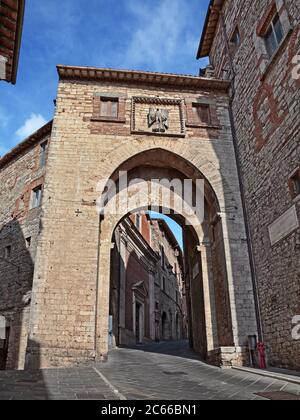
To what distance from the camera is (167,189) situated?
10.5 m

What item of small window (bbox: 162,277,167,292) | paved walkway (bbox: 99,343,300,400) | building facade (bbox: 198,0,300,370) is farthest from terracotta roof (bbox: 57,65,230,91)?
small window (bbox: 162,277,167,292)

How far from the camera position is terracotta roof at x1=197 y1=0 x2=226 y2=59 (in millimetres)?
11320

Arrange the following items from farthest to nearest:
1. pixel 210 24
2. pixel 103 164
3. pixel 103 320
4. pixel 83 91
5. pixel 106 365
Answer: pixel 210 24 < pixel 83 91 < pixel 103 164 < pixel 103 320 < pixel 106 365

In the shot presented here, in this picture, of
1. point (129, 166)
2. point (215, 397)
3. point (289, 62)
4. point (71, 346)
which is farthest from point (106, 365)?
point (289, 62)

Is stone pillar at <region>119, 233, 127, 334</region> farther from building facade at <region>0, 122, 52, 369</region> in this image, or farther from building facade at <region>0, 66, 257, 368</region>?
building facade at <region>0, 122, 52, 369</region>

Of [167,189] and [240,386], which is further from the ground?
[167,189]

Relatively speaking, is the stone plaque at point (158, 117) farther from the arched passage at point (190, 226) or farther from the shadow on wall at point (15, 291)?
the shadow on wall at point (15, 291)

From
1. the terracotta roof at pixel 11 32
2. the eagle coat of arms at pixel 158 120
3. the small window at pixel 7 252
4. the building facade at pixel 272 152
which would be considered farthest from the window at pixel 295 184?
the small window at pixel 7 252

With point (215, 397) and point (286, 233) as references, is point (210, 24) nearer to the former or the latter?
point (286, 233)

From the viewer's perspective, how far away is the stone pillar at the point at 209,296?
346 inches

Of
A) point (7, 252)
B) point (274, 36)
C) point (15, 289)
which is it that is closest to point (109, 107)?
point (274, 36)

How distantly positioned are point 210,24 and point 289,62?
6.06 metres

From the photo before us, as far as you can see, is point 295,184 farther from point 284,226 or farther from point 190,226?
point 190,226

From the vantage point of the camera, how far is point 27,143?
14.3m
